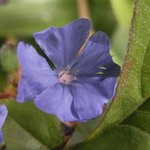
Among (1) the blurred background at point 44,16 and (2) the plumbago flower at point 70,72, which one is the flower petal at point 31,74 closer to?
(2) the plumbago flower at point 70,72

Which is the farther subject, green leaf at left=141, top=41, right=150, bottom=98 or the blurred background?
the blurred background

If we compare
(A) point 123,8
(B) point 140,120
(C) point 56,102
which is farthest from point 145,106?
(A) point 123,8

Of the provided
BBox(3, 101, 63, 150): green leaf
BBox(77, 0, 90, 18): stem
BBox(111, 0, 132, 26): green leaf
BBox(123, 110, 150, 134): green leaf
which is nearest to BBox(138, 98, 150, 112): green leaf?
BBox(123, 110, 150, 134): green leaf

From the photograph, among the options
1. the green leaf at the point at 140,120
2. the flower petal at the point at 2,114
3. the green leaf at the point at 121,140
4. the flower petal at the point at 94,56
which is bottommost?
the green leaf at the point at 121,140

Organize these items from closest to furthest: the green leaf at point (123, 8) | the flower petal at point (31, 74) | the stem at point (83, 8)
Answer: the flower petal at point (31, 74) → the green leaf at point (123, 8) → the stem at point (83, 8)

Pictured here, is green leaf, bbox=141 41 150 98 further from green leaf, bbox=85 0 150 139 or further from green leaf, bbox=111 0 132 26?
green leaf, bbox=111 0 132 26

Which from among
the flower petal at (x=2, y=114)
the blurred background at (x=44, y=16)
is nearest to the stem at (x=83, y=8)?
the blurred background at (x=44, y=16)
